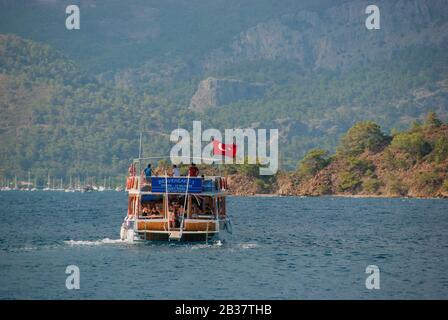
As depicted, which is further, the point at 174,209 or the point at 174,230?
the point at 174,230

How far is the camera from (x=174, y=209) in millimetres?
69125

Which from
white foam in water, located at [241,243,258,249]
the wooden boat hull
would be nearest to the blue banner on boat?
the wooden boat hull

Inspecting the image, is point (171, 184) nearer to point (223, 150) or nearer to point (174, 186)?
point (174, 186)

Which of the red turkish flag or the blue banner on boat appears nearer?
the blue banner on boat

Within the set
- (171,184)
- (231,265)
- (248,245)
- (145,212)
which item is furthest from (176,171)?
(231,265)

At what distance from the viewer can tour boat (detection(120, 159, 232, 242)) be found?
6894cm

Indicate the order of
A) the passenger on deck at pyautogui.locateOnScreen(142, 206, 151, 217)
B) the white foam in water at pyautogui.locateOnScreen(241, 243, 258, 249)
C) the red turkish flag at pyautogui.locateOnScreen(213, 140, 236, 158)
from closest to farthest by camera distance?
the passenger on deck at pyautogui.locateOnScreen(142, 206, 151, 217)
the red turkish flag at pyautogui.locateOnScreen(213, 140, 236, 158)
the white foam in water at pyautogui.locateOnScreen(241, 243, 258, 249)

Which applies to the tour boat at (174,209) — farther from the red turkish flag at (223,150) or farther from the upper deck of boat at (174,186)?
the red turkish flag at (223,150)

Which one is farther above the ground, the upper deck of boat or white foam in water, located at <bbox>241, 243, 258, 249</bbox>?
the upper deck of boat

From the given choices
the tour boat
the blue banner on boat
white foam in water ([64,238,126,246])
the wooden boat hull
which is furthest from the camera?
white foam in water ([64,238,126,246])

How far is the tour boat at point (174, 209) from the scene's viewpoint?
68.9 metres

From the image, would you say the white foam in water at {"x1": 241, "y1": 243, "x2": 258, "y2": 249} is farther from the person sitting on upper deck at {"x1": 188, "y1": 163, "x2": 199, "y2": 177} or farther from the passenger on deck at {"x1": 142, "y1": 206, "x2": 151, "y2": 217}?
the passenger on deck at {"x1": 142, "y1": 206, "x2": 151, "y2": 217}
